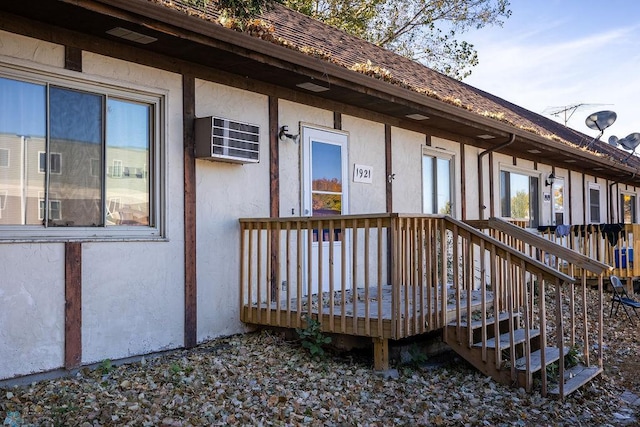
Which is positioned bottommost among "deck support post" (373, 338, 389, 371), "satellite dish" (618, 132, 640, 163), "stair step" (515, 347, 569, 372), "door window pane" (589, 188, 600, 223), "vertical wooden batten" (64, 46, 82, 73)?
"stair step" (515, 347, 569, 372)

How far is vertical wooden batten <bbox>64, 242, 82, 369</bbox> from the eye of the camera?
450 cm

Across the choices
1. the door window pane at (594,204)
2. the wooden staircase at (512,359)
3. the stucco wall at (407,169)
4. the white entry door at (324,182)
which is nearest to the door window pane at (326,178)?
the white entry door at (324,182)

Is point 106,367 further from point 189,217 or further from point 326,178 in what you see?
point 326,178

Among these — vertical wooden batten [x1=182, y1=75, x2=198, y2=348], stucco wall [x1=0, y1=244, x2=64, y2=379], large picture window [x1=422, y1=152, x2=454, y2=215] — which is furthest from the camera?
large picture window [x1=422, y1=152, x2=454, y2=215]

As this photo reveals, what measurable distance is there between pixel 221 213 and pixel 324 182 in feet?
5.49

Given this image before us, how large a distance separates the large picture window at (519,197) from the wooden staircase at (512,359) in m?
5.64

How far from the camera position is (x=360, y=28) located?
60.4 feet

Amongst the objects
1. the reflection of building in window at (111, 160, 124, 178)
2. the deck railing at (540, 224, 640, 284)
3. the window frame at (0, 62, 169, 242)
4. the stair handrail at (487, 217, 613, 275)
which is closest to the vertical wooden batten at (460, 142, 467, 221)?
the deck railing at (540, 224, 640, 284)

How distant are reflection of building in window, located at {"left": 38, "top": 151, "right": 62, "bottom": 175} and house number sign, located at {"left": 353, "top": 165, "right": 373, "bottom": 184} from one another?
373cm

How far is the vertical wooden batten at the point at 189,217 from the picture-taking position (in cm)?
535

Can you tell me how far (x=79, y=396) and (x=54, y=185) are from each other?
1.61 meters

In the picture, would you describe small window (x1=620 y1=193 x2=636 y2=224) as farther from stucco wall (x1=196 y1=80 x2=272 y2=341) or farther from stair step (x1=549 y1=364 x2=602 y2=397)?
stucco wall (x1=196 y1=80 x2=272 y2=341)

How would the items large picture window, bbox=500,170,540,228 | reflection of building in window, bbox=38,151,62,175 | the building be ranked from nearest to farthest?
the building < reflection of building in window, bbox=38,151,62,175 < large picture window, bbox=500,170,540,228

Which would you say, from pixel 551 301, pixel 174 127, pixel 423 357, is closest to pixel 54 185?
pixel 174 127
